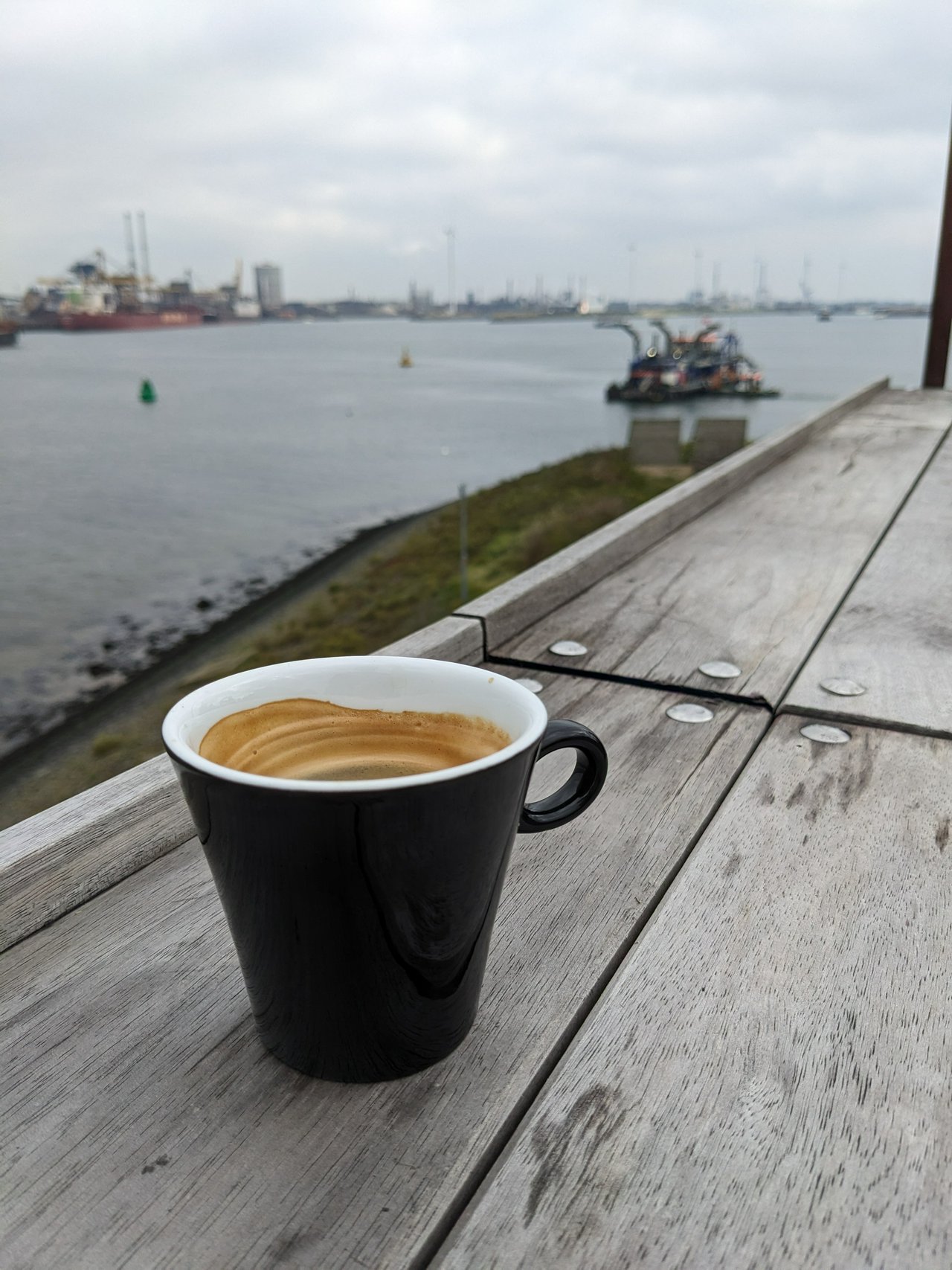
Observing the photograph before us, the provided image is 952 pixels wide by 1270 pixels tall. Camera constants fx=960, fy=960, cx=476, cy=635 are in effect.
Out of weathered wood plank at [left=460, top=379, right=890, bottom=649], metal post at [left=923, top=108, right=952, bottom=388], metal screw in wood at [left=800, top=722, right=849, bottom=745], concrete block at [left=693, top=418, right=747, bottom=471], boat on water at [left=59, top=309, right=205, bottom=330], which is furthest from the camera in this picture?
boat on water at [left=59, top=309, right=205, bottom=330]

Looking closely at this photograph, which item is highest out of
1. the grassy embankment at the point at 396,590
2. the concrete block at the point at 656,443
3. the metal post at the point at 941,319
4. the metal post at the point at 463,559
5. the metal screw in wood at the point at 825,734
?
the metal post at the point at 941,319

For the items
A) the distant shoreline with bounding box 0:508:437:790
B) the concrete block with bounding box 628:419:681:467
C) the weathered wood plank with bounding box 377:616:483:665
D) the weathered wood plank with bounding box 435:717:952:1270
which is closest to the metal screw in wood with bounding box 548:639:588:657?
the weathered wood plank with bounding box 377:616:483:665

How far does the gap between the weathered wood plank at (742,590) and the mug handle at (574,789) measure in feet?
2.17

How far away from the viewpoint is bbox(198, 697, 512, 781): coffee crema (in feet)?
2.11

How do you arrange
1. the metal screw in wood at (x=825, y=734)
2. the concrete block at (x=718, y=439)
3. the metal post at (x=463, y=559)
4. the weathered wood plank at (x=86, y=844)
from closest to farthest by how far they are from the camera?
the weathered wood plank at (x=86, y=844) < the metal screw in wood at (x=825, y=734) < the concrete block at (x=718, y=439) < the metal post at (x=463, y=559)

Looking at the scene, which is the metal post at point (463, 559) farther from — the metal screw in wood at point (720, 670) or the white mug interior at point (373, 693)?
the white mug interior at point (373, 693)

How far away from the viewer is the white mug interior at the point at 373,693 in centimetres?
60

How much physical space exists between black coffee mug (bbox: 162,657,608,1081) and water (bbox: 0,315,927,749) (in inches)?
362

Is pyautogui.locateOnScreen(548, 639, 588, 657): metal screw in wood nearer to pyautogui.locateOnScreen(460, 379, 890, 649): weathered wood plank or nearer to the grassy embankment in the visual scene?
pyautogui.locateOnScreen(460, 379, 890, 649): weathered wood plank

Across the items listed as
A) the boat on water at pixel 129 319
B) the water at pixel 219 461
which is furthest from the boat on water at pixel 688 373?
the boat on water at pixel 129 319

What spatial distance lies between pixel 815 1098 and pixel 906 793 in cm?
51

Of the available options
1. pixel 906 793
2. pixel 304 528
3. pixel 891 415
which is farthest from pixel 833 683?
pixel 304 528

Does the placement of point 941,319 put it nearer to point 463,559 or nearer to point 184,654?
point 463,559

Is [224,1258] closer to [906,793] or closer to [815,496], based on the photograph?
[906,793]
